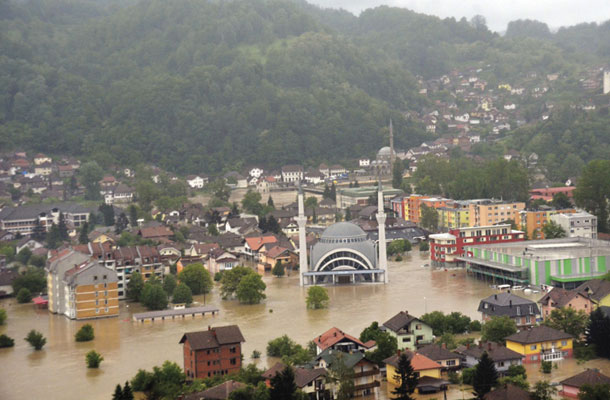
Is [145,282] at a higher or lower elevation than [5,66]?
lower

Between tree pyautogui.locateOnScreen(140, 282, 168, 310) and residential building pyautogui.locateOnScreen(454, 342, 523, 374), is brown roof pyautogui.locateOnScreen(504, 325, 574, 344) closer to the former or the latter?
residential building pyautogui.locateOnScreen(454, 342, 523, 374)

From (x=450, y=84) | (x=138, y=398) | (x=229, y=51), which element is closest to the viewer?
(x=138, y=398)

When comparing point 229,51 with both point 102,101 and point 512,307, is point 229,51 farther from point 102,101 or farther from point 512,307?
point 512,307

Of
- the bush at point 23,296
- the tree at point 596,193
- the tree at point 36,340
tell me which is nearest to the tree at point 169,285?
the bush at point 23,296

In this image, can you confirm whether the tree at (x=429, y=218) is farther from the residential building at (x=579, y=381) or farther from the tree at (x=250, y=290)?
the residential building at (x=579, y=381)

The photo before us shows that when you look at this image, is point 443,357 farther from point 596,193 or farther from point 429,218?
point 429,218

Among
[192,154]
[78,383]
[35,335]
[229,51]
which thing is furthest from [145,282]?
[229,51]
